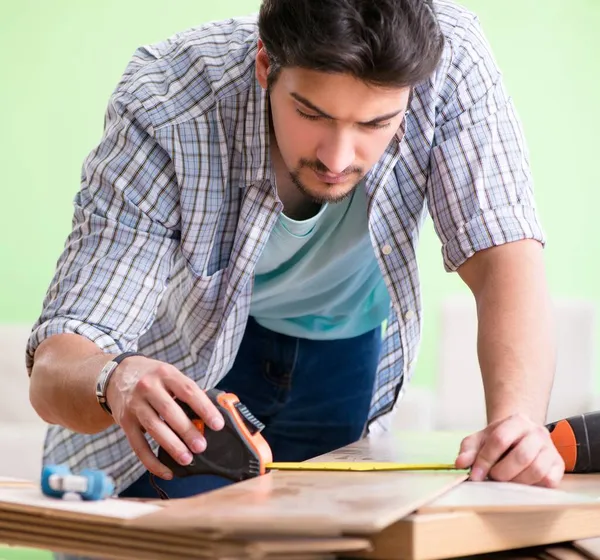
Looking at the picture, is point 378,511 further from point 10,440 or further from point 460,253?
point 10,440

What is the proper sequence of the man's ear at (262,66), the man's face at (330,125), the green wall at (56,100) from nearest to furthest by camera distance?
the man's face at (330,125), the man's ear at (262,66), the green wall at (56,100)

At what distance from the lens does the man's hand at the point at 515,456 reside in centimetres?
107

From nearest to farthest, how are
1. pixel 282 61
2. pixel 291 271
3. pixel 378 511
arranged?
1. pixel 378 511
2. pixel 282 61
3. pixel 291 271

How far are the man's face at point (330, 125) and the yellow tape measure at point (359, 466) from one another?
1.44 feet

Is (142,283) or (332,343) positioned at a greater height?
(142,283)

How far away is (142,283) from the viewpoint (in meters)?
1.43

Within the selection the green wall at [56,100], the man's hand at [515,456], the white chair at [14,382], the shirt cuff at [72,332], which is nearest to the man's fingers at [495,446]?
the man's hand at [515,456]

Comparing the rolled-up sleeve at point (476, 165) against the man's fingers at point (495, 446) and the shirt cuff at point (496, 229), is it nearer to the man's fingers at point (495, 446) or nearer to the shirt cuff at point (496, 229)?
the shirt cuff at point (496, 229)

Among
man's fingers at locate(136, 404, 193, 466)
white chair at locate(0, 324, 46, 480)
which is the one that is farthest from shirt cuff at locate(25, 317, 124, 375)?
white chair at locate(0, 324, 46, 480)

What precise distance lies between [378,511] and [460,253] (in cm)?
77

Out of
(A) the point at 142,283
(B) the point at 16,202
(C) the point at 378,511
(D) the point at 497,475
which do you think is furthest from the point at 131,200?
(B) the point at 16,202

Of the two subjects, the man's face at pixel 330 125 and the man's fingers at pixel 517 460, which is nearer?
the man's fingers at pixel 517 460

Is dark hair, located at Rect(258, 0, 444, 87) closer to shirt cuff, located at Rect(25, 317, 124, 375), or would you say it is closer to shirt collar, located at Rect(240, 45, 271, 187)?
shirt collar, located at Rect(240, 45, 271, 187)

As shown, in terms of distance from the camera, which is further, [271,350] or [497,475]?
[271,350]
